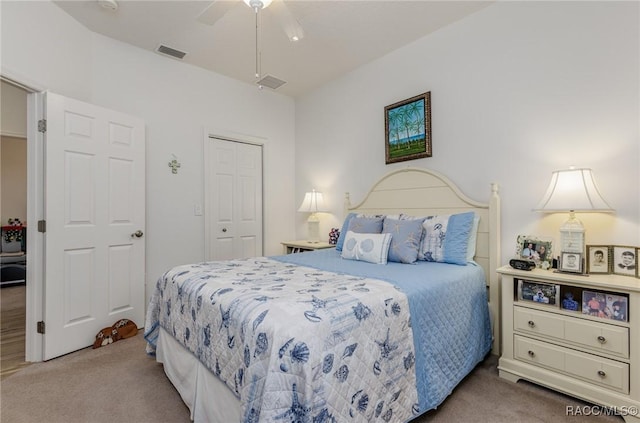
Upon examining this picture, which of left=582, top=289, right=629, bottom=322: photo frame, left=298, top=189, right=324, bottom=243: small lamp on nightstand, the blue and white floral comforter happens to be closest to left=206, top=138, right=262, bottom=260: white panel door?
left=298, top=189, right=324, bottom=243: small lamp on nightstand

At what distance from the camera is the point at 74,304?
2510 millimetres

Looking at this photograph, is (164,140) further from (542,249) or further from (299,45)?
(542,249)

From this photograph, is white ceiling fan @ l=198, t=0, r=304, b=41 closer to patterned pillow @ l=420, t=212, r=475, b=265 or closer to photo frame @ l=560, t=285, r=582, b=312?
patterned pillow @ l=420, t=212, r=475, b=265

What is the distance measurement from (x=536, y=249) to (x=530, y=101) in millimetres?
1087

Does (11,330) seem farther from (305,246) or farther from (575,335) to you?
(575,335)

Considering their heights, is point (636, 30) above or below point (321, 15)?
below

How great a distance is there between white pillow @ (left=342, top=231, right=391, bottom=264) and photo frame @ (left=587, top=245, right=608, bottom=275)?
123 centimetres

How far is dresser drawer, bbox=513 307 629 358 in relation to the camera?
5.33 ft

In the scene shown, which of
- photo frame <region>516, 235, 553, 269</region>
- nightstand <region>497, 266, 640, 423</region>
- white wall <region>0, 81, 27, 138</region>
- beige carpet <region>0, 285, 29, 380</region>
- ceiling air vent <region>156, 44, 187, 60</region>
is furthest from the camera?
white wall <region>0, 81, 27, 138</region>

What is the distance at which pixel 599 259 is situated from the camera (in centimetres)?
186

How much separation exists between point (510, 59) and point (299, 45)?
185 cm

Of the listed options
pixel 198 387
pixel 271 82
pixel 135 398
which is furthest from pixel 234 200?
pixel 198 387

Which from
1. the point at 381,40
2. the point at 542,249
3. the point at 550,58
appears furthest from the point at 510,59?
the point at 542,249

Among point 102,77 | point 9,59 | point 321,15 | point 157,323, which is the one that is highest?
point 321,15
